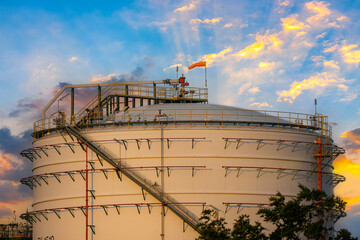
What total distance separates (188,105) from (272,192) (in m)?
10.9

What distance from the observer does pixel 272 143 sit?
44500mm

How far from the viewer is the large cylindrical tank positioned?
41.8m

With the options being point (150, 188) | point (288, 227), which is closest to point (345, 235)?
point (288, 227)

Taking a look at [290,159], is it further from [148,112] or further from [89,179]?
[89,179]

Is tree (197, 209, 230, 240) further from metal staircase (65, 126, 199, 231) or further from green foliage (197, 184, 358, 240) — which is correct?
metal staircase (65, 126, 199, 231)

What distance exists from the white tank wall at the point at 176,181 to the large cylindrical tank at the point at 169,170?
0.07 meters

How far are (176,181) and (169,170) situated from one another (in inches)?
38.2

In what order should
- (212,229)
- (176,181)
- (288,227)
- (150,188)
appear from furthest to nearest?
(176,181), (150,188), (212,229), (288,227)

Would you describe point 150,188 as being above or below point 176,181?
below

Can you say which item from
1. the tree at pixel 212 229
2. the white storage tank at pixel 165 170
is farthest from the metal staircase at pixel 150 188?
the tree at pixel 212 229

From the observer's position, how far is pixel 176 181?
4191 cm

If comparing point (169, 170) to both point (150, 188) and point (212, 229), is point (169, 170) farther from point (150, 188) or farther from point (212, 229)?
point (212, 229)

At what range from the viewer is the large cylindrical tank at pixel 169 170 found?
4184cm

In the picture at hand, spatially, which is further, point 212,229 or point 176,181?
point 176,181
